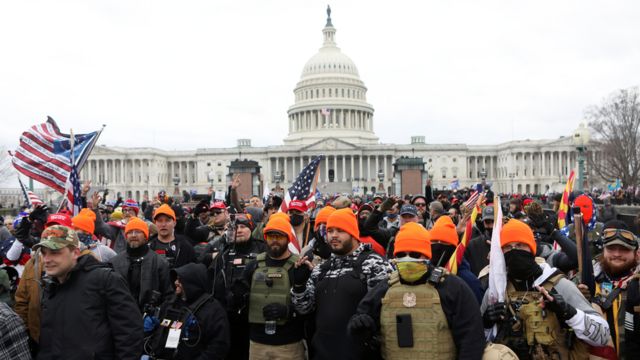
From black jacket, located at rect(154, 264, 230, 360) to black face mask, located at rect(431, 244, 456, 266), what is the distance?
228 centimetres

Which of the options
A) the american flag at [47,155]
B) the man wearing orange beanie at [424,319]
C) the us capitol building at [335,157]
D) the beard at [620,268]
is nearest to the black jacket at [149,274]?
the man wearing orange beanie at [424,319]

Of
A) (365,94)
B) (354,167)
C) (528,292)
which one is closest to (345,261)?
(528,292)

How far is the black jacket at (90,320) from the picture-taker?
4.47 meters

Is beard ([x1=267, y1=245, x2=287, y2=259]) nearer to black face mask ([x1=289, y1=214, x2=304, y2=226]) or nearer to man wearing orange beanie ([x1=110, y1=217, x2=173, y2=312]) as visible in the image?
man wearing orange beanie ([x1=110, y1=217, x2=173, y2=312])

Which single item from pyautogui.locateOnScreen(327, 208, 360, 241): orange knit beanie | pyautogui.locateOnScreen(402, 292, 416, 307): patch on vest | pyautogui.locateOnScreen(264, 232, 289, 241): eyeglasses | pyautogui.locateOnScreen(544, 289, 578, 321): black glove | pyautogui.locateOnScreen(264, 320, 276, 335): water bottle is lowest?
pyautogui.locateOnScreen(264, 320, 276, 335): water bottle

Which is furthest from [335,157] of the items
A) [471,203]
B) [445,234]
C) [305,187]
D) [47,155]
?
[445,234]

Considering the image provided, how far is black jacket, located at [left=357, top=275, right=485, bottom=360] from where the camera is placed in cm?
403

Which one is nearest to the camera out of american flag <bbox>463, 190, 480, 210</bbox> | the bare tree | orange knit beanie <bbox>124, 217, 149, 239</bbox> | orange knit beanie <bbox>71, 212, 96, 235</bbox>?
orange knit beanie <bbox>124, 217, 149, 239</bbox>

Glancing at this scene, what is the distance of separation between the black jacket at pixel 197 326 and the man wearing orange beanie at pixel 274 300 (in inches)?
18.1

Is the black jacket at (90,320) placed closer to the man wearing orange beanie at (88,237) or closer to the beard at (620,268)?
the man wearing orange beanie at (88,237)

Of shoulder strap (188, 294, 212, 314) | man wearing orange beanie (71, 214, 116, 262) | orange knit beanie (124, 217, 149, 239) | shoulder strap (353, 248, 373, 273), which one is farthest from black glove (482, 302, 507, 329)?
man wearing orange beanie (71, 214, 116, 262)

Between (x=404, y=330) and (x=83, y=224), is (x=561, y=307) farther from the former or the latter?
(x=83, y=224)

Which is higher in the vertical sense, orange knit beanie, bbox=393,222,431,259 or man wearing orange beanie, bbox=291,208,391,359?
orange knit beanie, bbox=393,222,431,259

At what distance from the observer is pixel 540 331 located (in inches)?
171
